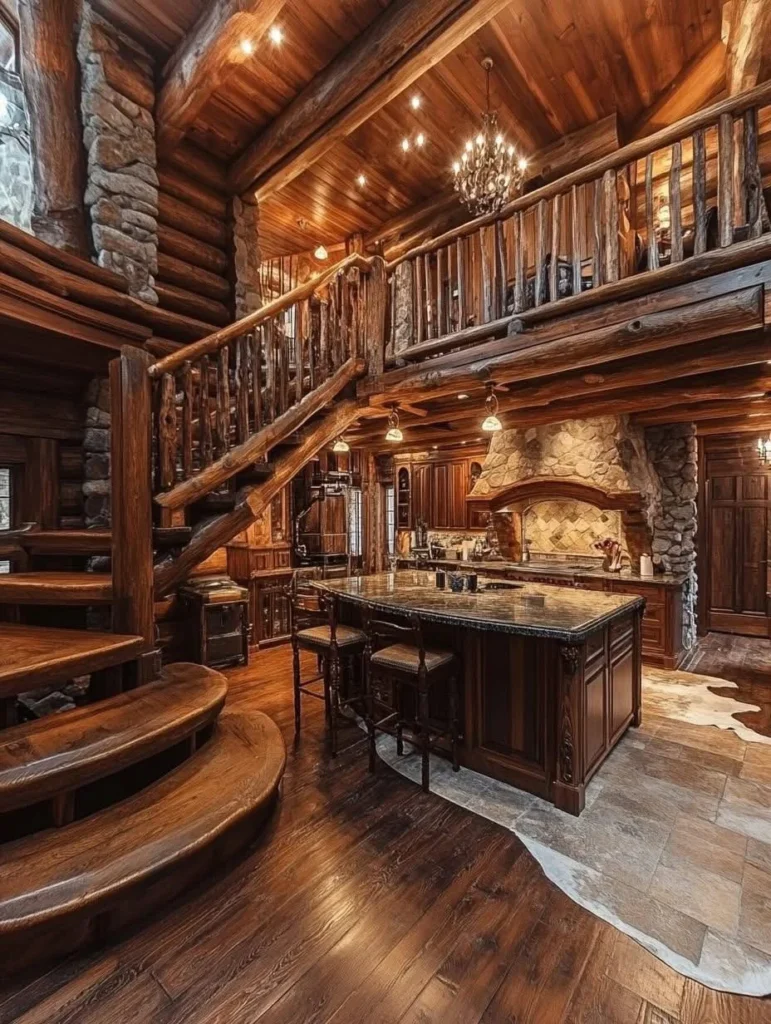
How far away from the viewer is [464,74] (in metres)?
4.39

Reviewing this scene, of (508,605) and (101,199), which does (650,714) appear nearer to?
(508,605)

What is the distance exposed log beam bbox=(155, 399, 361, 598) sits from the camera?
298 cm

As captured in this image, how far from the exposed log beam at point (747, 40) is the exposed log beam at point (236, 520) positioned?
14.0ft

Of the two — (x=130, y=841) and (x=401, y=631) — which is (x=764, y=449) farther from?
(x=130, y=841)

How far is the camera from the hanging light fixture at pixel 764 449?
19.5ft

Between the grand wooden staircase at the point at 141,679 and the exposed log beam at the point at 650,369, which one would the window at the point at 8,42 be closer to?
the grand wooden staircase at the point at 141,679

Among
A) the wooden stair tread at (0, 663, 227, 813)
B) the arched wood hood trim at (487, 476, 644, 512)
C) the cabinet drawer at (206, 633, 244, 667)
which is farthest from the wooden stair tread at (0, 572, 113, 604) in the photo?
the arched wood hood trim at (487, 476, 644, 512)

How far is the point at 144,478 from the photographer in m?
2.69

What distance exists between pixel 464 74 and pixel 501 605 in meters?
4.91

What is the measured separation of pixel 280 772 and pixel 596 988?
1.54 m

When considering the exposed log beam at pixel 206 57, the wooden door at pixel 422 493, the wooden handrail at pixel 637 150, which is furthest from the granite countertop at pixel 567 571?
the exposed log beam at pixel 206 57

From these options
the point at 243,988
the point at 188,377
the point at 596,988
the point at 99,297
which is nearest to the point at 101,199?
Result: the point at 99,297

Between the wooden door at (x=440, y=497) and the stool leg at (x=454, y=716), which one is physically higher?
the wooden door at (x=440, y=497)

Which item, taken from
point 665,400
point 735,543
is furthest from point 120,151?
point 735,543
